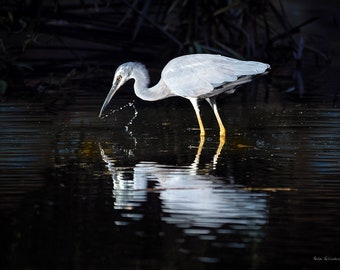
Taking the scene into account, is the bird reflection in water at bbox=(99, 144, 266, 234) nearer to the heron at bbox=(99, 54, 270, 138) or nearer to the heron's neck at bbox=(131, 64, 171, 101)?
the heron at bbox=(99, 54, 270, 138)

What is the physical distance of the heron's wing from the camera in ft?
37.1

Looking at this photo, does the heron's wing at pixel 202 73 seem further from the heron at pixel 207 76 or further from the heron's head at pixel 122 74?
the heron's head at pixel 122 74

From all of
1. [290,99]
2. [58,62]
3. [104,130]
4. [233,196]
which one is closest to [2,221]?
[233,196]

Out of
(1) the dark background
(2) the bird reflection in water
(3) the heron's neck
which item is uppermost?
(1) the dark background

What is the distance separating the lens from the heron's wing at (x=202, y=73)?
11.3 metres

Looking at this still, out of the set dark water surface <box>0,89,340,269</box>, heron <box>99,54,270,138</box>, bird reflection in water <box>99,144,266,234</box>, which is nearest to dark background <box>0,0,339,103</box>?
dark water surface <box>0,89,340,269</box>

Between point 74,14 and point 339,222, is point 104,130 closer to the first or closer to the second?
point 339,222

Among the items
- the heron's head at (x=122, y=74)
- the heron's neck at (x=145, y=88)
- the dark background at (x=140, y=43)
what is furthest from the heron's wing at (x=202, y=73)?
the dark background at (x=140, y=43)

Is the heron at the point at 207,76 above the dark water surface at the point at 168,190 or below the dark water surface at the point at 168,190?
above

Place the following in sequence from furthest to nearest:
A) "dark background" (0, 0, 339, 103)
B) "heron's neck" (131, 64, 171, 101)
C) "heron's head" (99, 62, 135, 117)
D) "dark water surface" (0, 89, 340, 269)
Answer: "dark background" (0, 0, 339, 103) → "heron's head" (99, 62, 135, 117) → "heron's neck" (131, 64, 171, 101) → "dark water surface" (0, 89, 340, 269)

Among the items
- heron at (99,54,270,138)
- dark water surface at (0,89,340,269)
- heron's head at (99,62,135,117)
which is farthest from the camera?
heron's head at (99,62,135,117)

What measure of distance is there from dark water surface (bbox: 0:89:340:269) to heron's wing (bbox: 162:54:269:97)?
50 cm

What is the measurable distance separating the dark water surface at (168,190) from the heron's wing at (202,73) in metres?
0.50

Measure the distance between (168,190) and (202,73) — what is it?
10.9 feet
